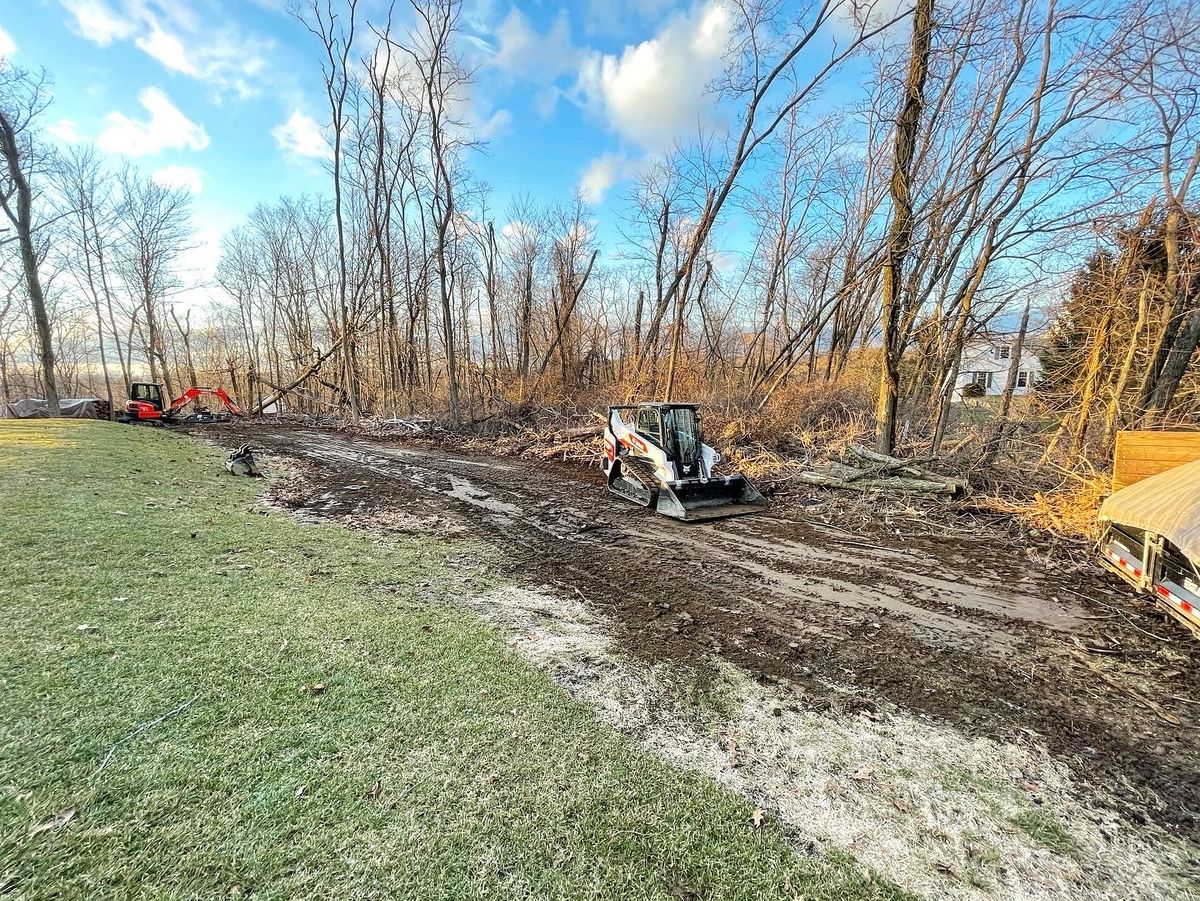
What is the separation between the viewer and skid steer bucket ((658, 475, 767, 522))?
756 centimetres

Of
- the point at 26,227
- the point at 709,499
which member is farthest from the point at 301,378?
the point at 709,499

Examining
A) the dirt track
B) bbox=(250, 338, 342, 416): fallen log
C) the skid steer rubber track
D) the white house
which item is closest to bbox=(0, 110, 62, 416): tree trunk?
bbox=(250, 338, 342, 416): fallen log

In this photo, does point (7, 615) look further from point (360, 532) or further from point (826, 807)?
point (826, 807)

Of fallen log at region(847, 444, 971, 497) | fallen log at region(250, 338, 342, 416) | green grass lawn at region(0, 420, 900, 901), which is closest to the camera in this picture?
green grass lawn at region(0, 420, 900, 901)

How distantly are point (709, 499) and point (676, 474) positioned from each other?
713 mm

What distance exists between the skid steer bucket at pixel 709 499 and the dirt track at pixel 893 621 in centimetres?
35

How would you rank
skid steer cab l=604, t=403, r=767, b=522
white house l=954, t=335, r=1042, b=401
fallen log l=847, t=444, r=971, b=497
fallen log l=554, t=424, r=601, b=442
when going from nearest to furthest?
fallen log l=847, t=444, r=971, b=497 → skid steer cab l=604, t=403, r=767, b=522 → white house l=954, t=335, r=1042, b=401 → fallen log l=554, t=424, r=601, b=442

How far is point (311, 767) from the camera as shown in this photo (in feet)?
7.25

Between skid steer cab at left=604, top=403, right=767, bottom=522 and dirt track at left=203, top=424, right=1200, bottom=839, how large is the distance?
1.63ft

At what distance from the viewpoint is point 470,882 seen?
176cm

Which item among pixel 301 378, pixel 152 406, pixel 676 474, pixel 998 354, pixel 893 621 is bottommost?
pixel 893 621

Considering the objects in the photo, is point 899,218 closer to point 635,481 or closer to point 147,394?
point 635,481

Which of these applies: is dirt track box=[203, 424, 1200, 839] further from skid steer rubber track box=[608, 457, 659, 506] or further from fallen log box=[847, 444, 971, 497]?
fallen log box=[847, 444, 971, 497]

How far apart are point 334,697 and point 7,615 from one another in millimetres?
2384
